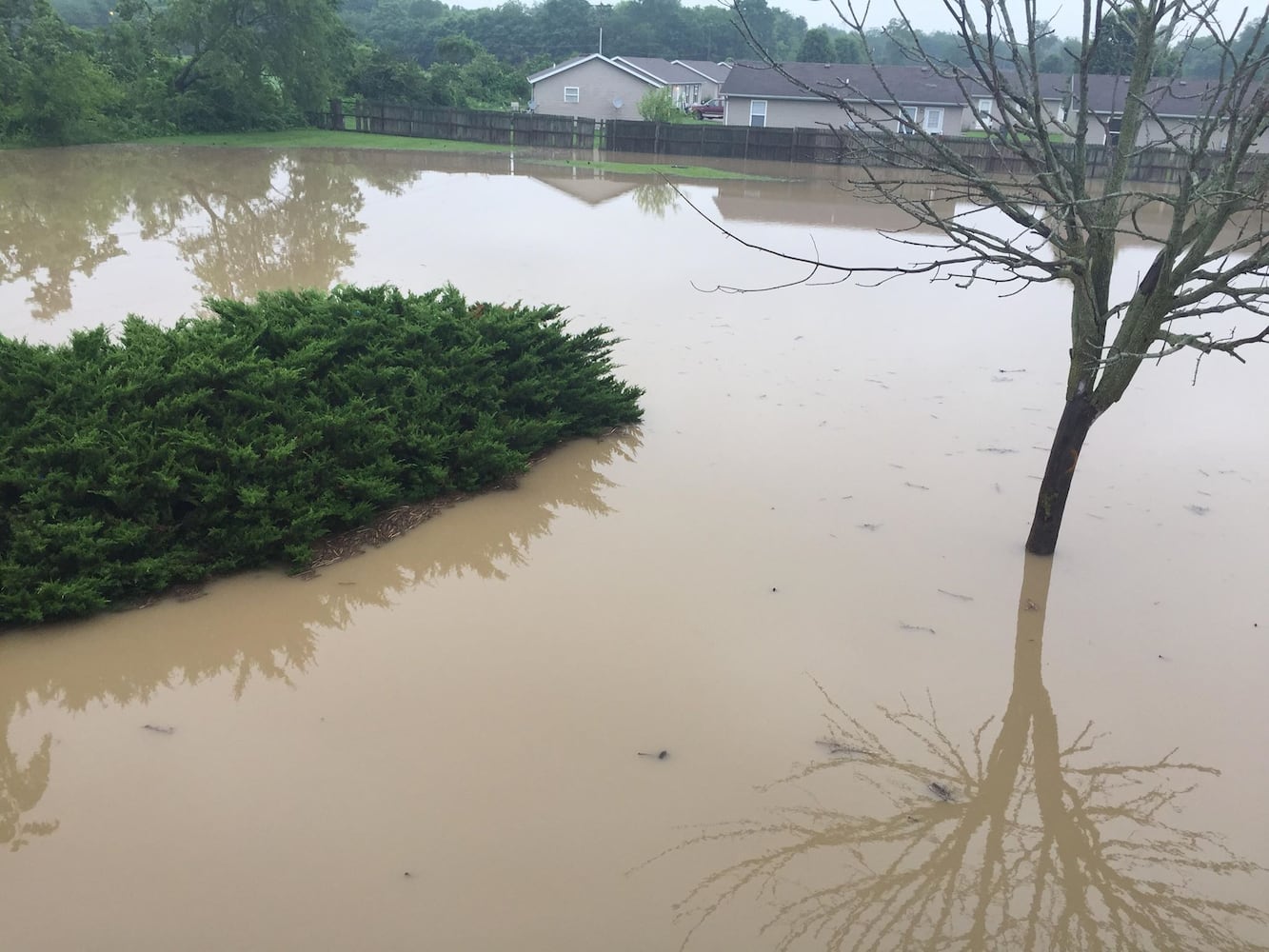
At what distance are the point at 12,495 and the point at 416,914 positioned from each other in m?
3.42

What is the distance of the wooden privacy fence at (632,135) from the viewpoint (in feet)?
104

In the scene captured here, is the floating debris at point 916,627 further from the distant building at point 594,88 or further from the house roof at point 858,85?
the distant building at point 594,88

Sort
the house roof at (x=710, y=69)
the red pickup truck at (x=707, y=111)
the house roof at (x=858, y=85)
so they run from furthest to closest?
1. the house roof at (x=710, y=69)
2. the red pickup truck at (x=707, y=111)
3. the house roof at (x=858, y=85)

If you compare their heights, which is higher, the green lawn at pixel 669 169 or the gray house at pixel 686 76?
the gray house at pixel 686 76

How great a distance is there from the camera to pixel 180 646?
501cm

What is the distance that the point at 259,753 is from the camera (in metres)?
4.25

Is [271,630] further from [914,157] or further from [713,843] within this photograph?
[914,157]

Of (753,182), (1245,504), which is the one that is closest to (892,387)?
(1245,504)

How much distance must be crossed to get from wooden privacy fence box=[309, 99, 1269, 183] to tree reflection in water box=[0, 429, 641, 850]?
1057 inches

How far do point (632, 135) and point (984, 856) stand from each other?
1347 inches

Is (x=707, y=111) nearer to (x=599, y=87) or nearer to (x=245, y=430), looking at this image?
(x=599, y=87)

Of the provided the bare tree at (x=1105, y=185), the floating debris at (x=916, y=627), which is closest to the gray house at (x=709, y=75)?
the bare tree at (x=1105, y=185)

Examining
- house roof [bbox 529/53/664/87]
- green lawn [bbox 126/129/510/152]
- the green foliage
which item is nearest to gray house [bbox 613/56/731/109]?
house roof [bbox 529/53/664/87]

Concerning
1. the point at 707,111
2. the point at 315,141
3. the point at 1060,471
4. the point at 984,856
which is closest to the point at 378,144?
the point at 315,141
